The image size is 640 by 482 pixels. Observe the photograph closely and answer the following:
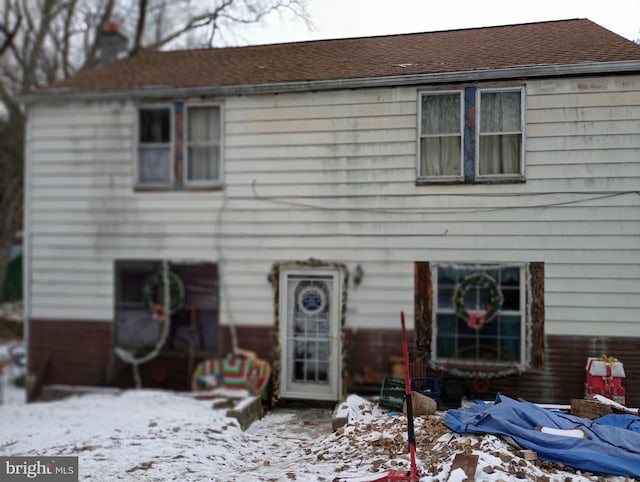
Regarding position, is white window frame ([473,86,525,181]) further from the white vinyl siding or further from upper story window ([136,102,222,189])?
upper story window ([136,102,222,189])

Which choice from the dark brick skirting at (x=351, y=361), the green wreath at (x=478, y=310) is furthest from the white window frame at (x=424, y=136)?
the dark brick skirting at (x=351, y=361)

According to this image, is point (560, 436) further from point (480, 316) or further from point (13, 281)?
point (13, 281)

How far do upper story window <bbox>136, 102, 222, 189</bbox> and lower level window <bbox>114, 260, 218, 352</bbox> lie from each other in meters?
1.41

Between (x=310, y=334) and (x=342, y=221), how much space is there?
6.22ft

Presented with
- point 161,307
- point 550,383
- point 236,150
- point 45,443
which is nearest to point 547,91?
point 550,383

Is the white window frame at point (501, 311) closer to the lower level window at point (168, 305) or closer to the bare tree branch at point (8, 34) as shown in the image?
the lower level window at point (168, 305)

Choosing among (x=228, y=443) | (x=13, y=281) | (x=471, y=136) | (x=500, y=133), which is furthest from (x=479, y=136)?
(x=13, y=281)

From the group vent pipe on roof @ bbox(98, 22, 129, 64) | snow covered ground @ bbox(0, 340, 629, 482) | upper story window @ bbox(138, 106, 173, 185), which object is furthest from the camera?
vent pipe on roof @ bbox(98, 22, 129, 64)

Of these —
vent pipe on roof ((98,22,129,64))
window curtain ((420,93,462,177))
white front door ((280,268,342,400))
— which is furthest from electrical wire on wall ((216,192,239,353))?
vent pipe on roof ((98,22,129,64))

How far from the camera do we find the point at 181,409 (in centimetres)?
740

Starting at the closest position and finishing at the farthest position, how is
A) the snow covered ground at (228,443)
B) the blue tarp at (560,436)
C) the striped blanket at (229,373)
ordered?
the blue tarp at (560,436), the snow covered ground at (228,443), the striped blanket at (229,373)

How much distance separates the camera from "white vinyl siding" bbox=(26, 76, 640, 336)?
7.20 meters

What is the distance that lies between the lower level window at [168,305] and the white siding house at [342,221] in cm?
13

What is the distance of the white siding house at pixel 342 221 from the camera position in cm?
722
